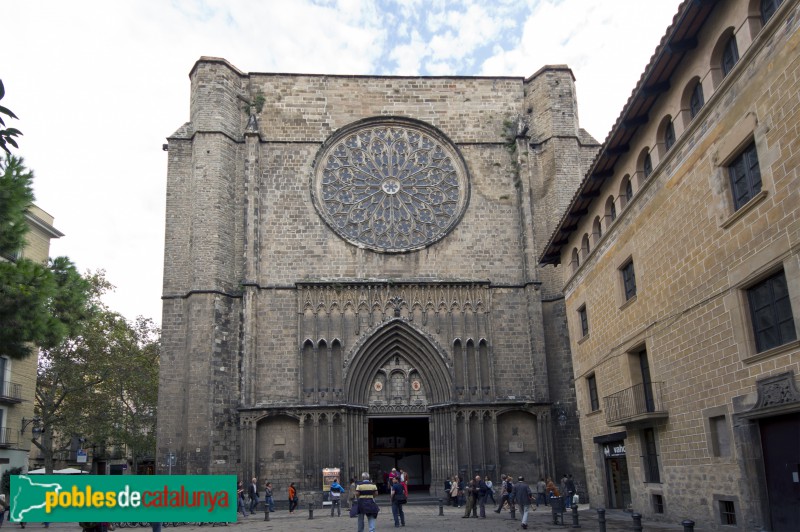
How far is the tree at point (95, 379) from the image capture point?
3588cm

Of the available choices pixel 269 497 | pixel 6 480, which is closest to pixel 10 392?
pixel 6 480

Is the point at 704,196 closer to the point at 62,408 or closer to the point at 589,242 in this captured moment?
Answer: the point at 589,242

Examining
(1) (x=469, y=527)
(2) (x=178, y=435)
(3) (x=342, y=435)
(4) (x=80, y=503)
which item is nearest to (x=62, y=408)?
(2) (x=178, y=435)

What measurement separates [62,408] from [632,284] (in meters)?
30.5

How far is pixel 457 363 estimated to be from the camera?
1128 inches

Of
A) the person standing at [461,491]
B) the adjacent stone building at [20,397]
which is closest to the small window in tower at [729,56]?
the person standing at [461,491]

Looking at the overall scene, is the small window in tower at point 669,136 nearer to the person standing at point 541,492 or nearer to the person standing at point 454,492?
the person standing at point 541,492

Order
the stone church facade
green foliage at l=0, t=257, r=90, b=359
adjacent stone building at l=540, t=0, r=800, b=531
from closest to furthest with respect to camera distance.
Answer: adjacent stone building at l=540, t=0, r=800, b=531 → green foliage at l=0, t=257, r=90, b=359 → the stone church facade

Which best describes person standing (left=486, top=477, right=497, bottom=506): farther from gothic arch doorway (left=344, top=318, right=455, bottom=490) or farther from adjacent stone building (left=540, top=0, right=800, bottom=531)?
adjacent stone building (left=540, top=0, right=800, bottom=531)

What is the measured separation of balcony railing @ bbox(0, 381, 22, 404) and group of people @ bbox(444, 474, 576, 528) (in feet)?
55.6

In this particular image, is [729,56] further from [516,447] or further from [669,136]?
[516,447]

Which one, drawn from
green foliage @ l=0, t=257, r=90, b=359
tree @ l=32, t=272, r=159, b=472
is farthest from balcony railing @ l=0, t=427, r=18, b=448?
green foliage @ l=0, t=257, r=90, b=359

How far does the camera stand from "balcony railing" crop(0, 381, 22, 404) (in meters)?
28.4

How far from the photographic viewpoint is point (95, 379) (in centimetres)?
3775
